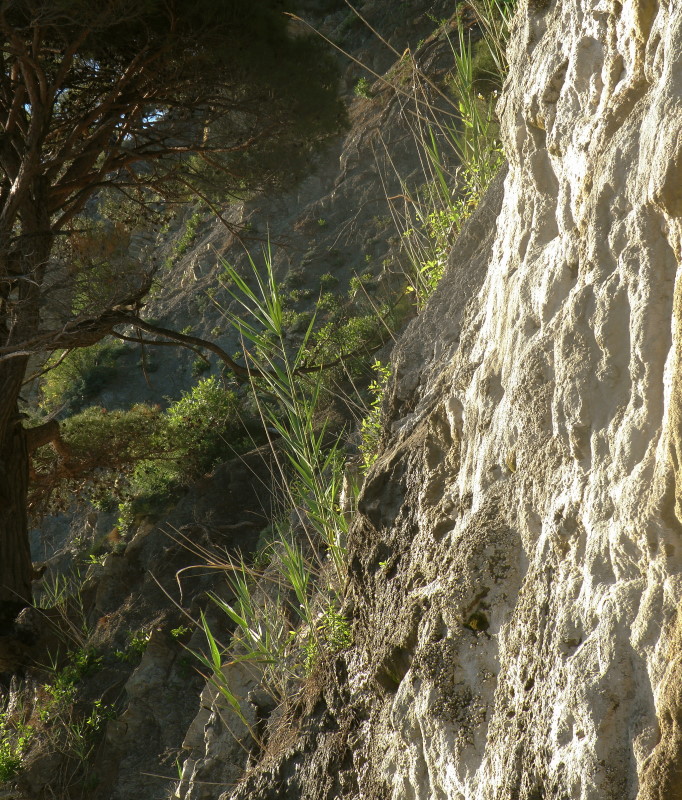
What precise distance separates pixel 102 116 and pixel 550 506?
556 centimetres

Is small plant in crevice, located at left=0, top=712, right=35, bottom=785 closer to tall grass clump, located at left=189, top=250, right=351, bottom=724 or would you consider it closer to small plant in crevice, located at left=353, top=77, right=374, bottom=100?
tall grass clump, located at left=189, top=250, right=351, bottom=724

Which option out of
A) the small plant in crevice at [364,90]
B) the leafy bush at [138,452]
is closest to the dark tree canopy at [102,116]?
the leafy bush at [138,452]

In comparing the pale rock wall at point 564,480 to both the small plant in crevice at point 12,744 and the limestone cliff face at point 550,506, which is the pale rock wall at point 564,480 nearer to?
the limestone cliff face at point 550,506

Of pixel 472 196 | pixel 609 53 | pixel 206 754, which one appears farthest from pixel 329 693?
pixel 472 196

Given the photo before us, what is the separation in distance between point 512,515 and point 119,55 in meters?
5.19

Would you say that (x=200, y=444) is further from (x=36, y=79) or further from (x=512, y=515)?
(x=512, y=515)

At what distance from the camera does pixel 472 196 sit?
397cm

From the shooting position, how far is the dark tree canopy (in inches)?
204

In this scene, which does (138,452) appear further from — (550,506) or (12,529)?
(550,506)

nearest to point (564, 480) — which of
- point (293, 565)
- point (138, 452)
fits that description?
point (293, 565)

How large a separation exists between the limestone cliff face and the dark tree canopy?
10.9 feet

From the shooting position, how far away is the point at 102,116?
239 inches

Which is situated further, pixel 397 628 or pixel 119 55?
pixel 119 55

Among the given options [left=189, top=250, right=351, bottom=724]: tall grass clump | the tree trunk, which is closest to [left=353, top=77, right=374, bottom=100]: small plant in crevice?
the tree trunk
